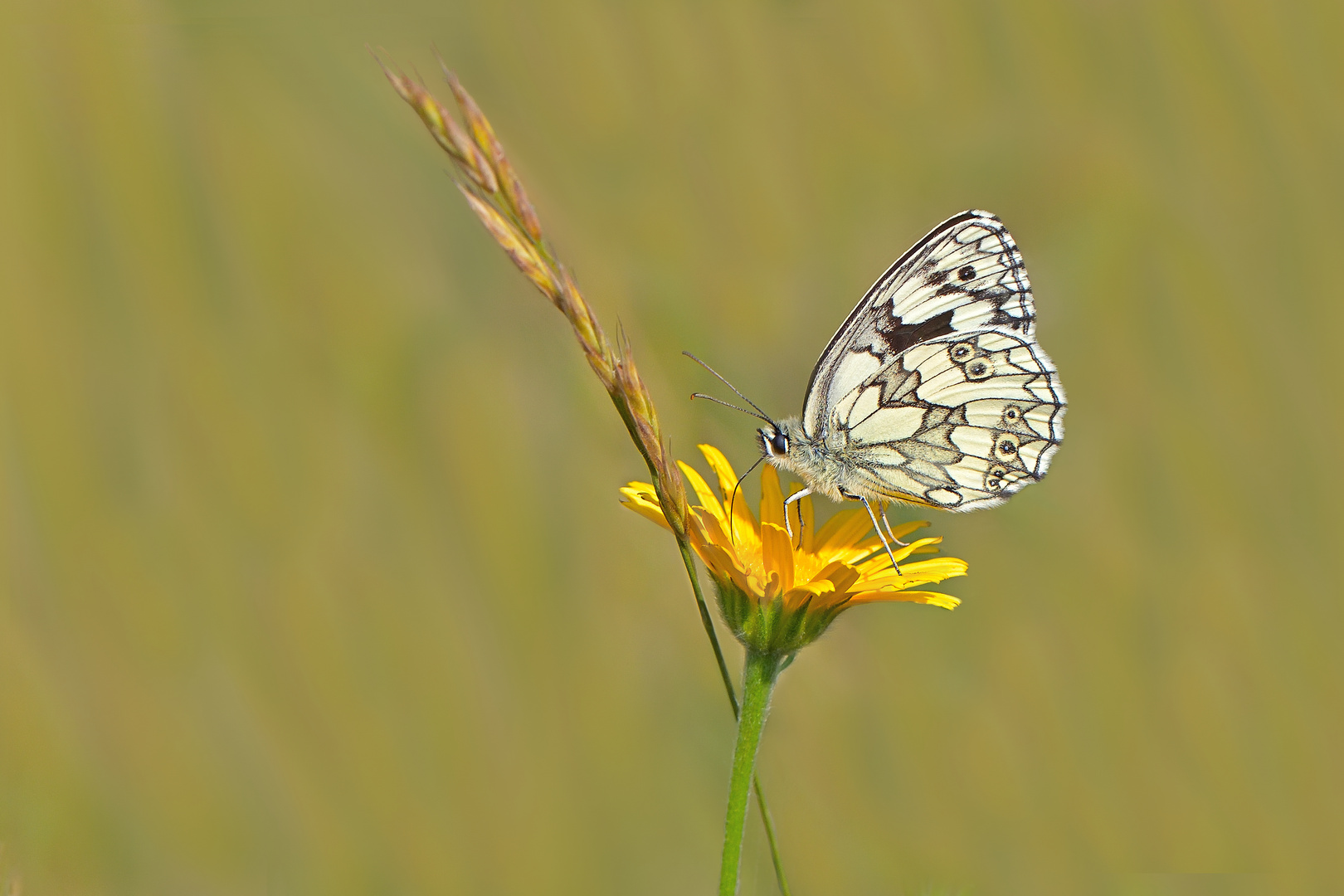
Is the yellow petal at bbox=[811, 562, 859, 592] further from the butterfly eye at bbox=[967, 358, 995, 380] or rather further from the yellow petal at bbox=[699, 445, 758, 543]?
the butterfly eye at bbox=[967, 358, 995, 380]

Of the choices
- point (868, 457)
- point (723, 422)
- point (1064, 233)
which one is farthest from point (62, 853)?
point (1064, 233)

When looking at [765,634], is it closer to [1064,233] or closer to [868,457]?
[868,457]

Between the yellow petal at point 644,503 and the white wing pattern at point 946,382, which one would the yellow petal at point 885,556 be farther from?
the yellow petal at point 644,503

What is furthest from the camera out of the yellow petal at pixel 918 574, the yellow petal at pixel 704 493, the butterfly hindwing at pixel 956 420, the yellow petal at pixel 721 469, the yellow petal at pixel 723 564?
the butterfly hindwing at pixel 956 420

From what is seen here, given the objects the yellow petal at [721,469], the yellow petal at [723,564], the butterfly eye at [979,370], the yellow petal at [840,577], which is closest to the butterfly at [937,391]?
the butterfly eye at [979,370]

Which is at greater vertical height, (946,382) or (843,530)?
(946,382)

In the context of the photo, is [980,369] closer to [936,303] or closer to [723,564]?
[936,303]

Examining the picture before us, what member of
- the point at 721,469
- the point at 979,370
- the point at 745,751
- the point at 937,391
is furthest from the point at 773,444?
the point at 745,751
